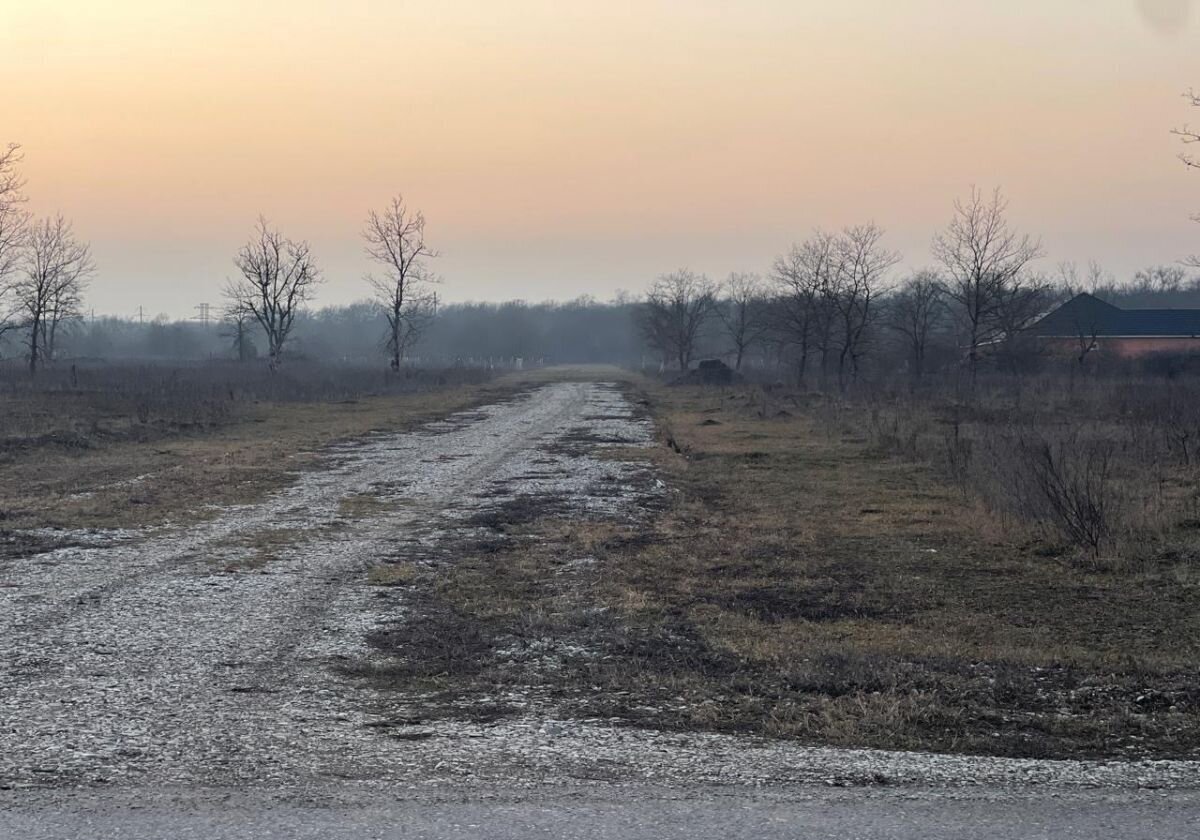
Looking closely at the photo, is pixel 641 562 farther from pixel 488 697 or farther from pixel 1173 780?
pixel 1173 780

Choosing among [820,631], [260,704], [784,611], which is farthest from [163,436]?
[260,704]

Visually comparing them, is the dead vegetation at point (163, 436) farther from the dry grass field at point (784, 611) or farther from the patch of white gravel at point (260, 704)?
the patch of white gravel at point (260, 704)

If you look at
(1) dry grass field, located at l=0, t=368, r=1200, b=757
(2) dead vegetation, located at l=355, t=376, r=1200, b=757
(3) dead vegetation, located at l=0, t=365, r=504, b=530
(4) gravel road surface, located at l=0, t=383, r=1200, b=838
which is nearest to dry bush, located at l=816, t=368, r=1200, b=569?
(2) dead vegetation, located at l=355, t=376, r=1200, b=757

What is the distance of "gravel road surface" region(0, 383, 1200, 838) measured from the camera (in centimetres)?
442

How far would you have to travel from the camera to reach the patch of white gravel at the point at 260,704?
16.4 ft

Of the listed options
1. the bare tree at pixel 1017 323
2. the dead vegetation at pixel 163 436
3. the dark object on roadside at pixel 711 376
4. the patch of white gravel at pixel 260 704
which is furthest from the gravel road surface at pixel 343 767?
the dark object on roadside at pixel 711 376

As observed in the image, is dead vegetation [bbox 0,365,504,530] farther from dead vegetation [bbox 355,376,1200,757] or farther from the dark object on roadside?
the dark object on roadside

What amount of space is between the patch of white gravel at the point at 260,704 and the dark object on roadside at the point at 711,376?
4937 centimetres

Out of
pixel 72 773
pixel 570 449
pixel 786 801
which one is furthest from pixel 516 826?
pixel 570 449

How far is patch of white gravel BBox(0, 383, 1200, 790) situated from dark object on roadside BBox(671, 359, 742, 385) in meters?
49.4

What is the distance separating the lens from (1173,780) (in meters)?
4.96

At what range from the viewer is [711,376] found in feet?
204

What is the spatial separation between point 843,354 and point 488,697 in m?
38.8

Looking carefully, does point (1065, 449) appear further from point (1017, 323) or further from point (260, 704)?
point (1017, 323)
